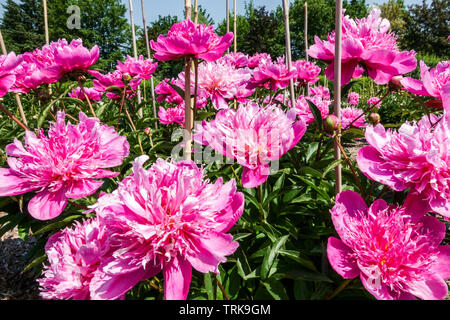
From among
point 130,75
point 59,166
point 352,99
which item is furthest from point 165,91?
point 352,99

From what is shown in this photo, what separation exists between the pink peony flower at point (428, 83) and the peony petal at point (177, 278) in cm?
84

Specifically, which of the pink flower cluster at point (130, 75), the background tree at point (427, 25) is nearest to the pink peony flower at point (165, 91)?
the pink flower cluster at point (130, 75)

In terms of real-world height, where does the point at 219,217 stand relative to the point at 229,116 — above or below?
below

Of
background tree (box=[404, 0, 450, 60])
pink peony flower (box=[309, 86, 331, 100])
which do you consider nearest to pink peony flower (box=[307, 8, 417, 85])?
pink peony flower (box=[309, 86, 331, 100])

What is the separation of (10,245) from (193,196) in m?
2.43

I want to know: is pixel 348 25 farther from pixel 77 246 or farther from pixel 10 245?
pixel 10 245

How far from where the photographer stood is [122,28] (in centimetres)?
2655

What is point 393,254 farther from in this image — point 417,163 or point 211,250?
point 211,250

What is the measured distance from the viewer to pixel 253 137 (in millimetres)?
819

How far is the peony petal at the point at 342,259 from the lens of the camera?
0.61 m

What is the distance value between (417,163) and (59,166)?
0.91 meters

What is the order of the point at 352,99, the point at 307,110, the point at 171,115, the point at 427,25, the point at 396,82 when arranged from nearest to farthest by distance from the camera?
the point at 396,82
the point at 307,110
the point at 171,115
the point at 352,99
the point at 427,25

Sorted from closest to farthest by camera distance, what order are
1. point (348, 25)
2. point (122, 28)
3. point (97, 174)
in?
point (97, 174) → point (348, 25) → point (122, 28)
